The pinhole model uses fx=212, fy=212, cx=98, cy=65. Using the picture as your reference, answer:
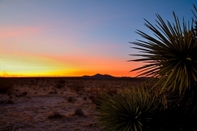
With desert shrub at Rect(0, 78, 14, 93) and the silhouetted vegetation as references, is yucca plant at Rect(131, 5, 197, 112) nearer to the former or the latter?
the silhouetted vegetation

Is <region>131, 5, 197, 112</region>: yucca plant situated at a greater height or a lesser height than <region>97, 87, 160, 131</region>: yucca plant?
greater

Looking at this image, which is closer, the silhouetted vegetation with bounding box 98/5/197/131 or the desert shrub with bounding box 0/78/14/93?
the silhouetted vegetation with bounding box 98/5/197/131

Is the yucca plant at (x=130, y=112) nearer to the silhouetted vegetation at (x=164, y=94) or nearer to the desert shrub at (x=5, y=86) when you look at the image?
the silhouetted vegetation at (x=164, y=94)

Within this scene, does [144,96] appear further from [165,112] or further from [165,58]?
[165,58]

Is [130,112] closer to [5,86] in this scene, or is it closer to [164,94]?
[164,94]

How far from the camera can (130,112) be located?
3.01 meters

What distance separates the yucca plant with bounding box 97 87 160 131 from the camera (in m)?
2.85

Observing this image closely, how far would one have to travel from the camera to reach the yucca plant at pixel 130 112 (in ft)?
9.35

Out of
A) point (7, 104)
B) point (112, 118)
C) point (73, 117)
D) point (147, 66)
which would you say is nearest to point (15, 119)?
point (73, 117)

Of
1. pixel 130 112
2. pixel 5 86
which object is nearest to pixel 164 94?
pixel 130 112

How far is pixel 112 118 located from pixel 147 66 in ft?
3.12

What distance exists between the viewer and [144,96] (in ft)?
10.5

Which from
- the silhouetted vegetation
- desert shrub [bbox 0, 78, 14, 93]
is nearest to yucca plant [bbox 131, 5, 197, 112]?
the silhouetted vegetation

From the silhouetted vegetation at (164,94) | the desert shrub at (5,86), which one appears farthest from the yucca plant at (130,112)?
the desert shrub at (5,86)
